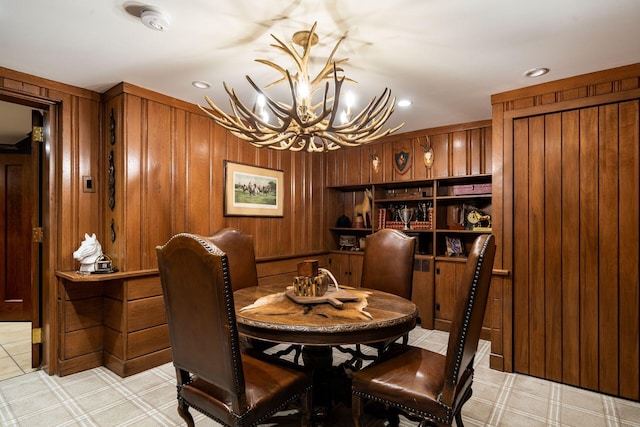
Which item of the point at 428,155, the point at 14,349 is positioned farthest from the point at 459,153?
the point at 14,349

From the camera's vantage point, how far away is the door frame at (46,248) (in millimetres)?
2848

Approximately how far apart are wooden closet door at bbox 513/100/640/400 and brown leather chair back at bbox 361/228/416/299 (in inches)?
39.6

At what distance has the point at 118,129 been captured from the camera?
2926mm

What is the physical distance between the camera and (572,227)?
107 inches

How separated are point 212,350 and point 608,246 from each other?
113 inches

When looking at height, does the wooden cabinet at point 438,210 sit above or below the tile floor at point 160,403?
above

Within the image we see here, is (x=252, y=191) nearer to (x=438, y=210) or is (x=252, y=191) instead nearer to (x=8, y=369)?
(x=438, y=210)

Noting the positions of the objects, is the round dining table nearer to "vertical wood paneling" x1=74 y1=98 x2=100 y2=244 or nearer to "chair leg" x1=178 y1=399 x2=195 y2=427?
"chair leg" x1=178 y1=399 x2=195 y2=427

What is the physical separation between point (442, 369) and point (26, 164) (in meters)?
5.43

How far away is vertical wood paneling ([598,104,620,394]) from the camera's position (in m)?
2.56

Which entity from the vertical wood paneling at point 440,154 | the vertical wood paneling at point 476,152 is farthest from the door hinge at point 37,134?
the vertical wood paneling at point 476,152

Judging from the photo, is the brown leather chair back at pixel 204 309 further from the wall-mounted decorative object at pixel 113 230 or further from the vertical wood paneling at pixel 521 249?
the vertical wood paneling at pixel 521 249

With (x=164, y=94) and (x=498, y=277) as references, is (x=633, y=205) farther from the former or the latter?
(x=164, y=94)

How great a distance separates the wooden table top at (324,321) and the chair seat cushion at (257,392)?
0.54 feet
